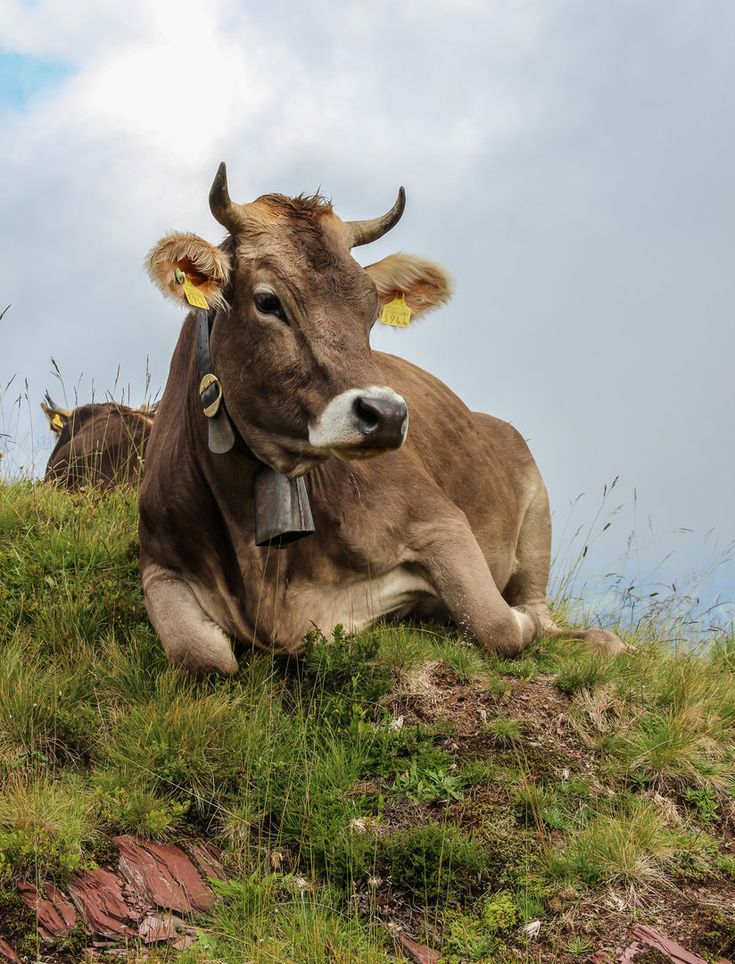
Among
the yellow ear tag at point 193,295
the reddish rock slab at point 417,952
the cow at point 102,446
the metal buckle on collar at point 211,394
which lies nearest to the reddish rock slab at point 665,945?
the reddish rock slab at point 417,952

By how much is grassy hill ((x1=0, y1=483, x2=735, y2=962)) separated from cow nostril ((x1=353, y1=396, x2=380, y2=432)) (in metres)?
1.48

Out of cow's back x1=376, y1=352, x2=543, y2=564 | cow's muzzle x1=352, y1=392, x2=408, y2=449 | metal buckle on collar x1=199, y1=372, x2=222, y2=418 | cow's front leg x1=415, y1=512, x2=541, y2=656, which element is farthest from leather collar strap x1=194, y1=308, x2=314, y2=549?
cow's back x1=376, y1=352, x2=543, y2=564

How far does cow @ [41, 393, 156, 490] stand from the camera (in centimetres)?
1095

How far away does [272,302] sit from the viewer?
6148 mm

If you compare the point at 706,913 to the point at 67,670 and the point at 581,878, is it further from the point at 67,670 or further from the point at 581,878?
the point at 67,670

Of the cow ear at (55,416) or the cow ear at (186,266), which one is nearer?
the cow ear at (186,266)

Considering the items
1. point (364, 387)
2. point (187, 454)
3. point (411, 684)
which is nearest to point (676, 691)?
point (411, 684)

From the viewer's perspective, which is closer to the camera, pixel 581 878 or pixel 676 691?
pixel 581 878

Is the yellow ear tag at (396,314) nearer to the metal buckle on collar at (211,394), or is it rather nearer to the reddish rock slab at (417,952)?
the metal buckle on collar at (211,394)

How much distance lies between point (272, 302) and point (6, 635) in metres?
2.75

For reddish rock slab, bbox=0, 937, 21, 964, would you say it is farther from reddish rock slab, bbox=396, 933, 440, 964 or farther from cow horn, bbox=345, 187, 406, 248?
cow horn, bbox=345, 187, 406, 248

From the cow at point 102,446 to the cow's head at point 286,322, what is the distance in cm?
407

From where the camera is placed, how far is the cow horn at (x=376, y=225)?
6.79m

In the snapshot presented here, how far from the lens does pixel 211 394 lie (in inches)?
252
